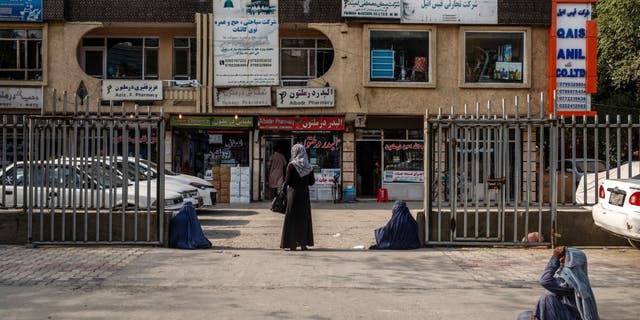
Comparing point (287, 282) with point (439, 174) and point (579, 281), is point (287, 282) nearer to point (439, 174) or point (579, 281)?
point (439, 174)

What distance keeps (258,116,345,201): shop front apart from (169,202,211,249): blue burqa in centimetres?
1348

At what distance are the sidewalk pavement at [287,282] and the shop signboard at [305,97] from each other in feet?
40.9

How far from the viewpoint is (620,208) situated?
9703mm

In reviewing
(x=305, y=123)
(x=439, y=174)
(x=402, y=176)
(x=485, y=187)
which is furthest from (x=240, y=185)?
(x=485, y=187)

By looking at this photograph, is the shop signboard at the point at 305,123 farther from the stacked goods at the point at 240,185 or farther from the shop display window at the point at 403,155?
the stacked goods at the point at 240,185

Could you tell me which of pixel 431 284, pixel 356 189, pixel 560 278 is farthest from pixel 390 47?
pixel 560 278

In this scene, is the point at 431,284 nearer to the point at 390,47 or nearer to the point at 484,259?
the point at 484,259

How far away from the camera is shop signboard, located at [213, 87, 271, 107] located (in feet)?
79.6

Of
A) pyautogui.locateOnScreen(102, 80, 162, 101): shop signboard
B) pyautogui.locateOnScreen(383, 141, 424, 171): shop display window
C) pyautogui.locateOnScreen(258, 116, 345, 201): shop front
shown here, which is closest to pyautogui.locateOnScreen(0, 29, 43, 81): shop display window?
pyautogui.locateOnScreen(102, 80, 162, 101): shop signboard

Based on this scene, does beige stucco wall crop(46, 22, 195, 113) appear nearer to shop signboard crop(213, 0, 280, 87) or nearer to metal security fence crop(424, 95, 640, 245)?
shop signboard crop(213, 0, 280, 87)

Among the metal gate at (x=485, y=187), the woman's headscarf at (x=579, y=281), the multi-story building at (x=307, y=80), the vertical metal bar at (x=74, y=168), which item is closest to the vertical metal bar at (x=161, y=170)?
the vertical metal bar at (x=74, y=168)

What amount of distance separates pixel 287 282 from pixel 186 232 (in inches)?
122

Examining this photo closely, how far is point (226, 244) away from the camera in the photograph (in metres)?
12.0

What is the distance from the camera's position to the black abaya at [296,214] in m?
10.9
